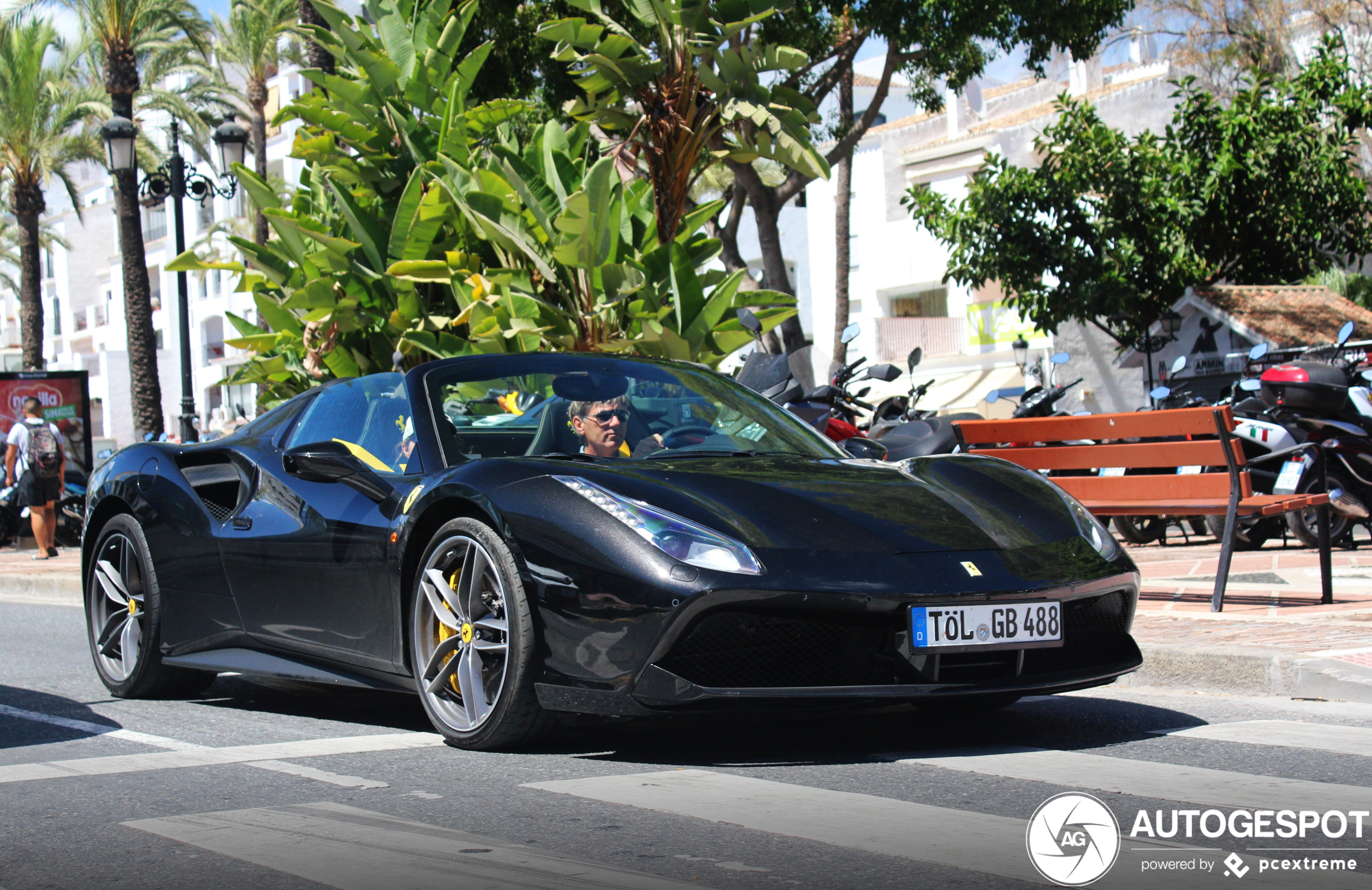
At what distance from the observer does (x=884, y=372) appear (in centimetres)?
1110

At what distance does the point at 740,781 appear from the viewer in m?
3.93

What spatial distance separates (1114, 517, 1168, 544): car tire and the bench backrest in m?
4.79

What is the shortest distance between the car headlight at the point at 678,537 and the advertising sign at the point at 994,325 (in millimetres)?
38264

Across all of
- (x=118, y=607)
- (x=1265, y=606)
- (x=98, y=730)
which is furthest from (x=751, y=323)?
(x=98, y=730)

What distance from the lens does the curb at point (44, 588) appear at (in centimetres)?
1250

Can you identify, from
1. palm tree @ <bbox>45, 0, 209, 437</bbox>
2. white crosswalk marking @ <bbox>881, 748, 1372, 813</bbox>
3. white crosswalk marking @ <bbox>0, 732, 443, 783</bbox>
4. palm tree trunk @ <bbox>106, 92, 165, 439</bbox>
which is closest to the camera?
white crosswalk marking @ <bbox>881, 748, 1372, 813</bbox>

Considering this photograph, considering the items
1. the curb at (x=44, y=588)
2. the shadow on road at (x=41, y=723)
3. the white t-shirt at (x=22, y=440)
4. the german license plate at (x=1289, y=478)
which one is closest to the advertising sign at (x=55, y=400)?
the white t-shirt at (x=22, y=440)

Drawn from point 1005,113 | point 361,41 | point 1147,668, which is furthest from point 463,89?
point 1005,113

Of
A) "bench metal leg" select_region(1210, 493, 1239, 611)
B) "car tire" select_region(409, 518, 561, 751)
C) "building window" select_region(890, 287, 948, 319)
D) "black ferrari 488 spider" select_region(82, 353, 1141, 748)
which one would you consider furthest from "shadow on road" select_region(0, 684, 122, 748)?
"building window" select_region(890, 287, 948, 319)

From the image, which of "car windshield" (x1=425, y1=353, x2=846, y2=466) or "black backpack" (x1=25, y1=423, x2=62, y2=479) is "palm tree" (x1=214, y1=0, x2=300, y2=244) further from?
"car windshield" (x1=425, y1=353, x2=846, y2=466)

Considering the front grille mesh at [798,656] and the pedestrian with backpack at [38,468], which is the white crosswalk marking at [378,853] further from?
the pedestrian with backpack at [38,468]

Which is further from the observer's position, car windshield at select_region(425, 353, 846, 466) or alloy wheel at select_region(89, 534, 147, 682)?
alloy wheel at select_region(89, 534, 147, 682)

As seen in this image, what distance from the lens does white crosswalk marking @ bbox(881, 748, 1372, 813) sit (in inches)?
140

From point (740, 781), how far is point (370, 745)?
1.41m
